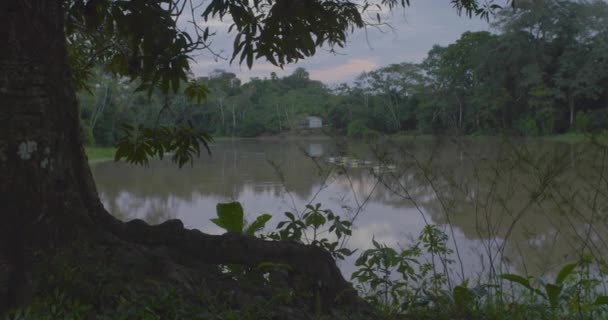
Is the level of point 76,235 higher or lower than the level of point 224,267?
higher

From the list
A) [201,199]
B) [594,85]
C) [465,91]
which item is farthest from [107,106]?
[594,85]

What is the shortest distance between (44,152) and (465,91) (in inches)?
655

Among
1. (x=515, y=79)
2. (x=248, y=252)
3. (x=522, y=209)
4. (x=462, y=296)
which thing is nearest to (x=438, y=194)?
(x=522, y=209)

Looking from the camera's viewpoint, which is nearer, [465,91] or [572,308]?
[572,308]

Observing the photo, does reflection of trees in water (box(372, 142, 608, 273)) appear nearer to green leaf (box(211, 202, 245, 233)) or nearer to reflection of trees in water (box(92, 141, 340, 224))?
green leaf (box(211, 202, 245, 233))

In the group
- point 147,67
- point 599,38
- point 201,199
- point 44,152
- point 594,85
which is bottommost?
point 201,199

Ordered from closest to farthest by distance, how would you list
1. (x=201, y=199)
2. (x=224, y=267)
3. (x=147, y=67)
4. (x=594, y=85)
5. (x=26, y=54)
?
(x=147, y=67) → (x=26, y=54) → (x=224, y=267) → (x=201, y=199) → (x=594, y=85)

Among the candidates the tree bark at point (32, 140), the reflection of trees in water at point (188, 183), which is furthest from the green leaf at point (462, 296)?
the reflection of trees in water at point (188, 183)

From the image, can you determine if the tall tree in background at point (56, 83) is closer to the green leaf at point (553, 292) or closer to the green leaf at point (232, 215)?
the green leaf at point (232, 215)

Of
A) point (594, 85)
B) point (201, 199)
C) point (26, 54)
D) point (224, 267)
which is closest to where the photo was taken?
point (26, 54)

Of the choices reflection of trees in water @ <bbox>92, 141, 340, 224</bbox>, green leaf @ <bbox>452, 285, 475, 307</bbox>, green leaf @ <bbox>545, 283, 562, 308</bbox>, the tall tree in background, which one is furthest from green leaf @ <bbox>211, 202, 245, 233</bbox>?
reflection of trees in water @ <bbox>92, 141, 340, 224</bbox>

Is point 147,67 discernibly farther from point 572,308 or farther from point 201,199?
point 201,199

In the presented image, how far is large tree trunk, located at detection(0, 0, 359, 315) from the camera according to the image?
128cm

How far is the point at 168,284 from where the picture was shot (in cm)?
134
